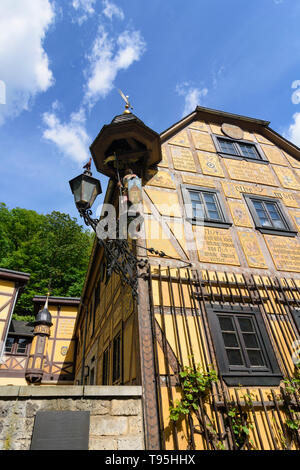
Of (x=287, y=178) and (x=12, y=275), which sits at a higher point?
(x=12, y=275)

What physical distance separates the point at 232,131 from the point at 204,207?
4.65 m

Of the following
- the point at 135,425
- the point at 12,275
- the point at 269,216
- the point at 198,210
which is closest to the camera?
the point at 135,425

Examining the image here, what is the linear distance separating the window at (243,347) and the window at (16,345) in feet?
50.9

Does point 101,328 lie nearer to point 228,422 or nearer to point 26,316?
point 228,422

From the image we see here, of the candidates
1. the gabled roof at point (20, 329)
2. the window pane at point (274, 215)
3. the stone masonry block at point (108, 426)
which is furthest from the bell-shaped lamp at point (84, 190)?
the gabled roof at point (20, 329)

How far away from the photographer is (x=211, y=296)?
5.12m

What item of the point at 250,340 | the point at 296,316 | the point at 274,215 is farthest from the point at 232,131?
the point at 250,340

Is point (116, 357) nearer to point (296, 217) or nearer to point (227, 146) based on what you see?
point (296, 217)

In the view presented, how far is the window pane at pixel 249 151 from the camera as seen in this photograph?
30.8 feet

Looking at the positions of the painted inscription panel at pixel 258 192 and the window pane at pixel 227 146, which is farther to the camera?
the window pane at pixel 227 146

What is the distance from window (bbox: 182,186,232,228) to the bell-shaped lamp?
9.15 ft

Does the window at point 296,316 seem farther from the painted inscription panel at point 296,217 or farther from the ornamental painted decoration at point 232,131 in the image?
the ornamental painted decoration at point 232,131

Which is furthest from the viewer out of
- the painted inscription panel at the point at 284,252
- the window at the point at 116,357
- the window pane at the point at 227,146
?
the window pane at the point at 227,146

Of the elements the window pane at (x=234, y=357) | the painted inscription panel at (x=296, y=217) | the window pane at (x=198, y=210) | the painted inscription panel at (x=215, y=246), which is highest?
the painted inscription panel at (x=296, y=217)
